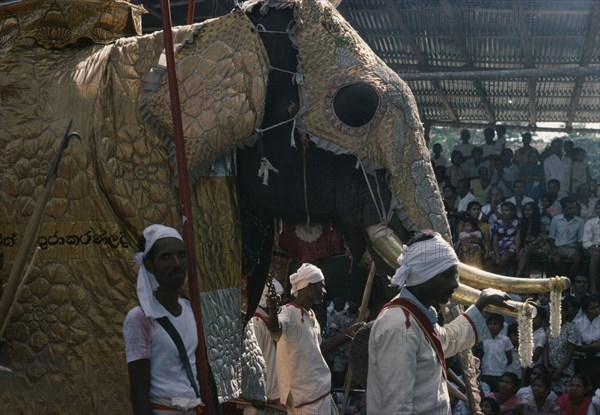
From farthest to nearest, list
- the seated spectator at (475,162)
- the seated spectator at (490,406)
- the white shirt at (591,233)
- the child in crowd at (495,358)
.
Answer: the seated spectator at (475,162), the white shirt at (591,233), the child in crowd at (495,358), the seated spectator at (490,406)

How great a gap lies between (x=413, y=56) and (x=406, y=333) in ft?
27.4

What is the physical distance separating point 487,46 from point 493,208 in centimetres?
159

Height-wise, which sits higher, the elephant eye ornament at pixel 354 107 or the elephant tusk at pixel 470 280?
the elephant eye ornament at pixel 354 107

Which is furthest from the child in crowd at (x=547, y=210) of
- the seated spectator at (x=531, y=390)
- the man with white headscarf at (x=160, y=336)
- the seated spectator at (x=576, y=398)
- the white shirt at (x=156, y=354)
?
the white shirt at (x=156, y=354)

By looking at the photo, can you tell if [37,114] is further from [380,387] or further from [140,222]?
[380,387]

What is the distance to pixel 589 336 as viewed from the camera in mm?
10469

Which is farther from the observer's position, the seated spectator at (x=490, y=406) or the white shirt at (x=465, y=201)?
the white shirt at (x=465, y=201)

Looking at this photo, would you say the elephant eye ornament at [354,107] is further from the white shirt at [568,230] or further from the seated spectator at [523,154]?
the seated spectator at [523,154]

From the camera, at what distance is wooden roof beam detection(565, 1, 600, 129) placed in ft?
36.1

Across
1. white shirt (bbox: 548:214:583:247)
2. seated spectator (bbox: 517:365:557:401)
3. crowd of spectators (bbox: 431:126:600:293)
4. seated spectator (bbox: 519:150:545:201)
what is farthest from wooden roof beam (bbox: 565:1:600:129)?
seated spectator (bbox: 517:365:557:401)

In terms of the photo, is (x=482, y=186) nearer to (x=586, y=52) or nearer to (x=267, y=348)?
(x=586, y=52)

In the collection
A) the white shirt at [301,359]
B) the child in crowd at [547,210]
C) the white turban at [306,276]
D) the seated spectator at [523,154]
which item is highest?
the seated spectator at [523,154]

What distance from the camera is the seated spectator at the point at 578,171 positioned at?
13.0 meters

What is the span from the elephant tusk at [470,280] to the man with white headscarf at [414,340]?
60 cm
